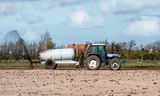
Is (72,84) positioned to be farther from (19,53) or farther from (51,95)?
(19,53)

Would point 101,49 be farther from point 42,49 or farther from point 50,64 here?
point 42,49

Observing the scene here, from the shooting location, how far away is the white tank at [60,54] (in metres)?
42.5

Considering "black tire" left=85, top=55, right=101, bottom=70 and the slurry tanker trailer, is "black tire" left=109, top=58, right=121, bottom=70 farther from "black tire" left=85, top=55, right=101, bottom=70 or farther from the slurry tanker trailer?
"black tire" left=85, top=55, right=101, bottom=70

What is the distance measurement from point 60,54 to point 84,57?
104 inches

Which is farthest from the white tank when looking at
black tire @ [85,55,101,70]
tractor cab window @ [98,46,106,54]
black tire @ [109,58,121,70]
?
black tire @ [109,58,121,70]

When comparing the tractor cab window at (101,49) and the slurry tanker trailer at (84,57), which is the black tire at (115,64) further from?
the tractor cab window at (101,49)

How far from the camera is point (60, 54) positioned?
42906 millimetres

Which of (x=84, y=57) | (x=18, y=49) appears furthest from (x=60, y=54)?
(x=18, y=49)

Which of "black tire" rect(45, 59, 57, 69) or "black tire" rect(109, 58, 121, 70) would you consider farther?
"black tire" rect(45, 59, 57, 69)

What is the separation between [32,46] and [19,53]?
15.0m

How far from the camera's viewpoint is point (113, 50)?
4469 cm

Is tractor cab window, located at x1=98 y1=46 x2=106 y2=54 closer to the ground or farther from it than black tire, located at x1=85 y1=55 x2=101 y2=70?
farther from it

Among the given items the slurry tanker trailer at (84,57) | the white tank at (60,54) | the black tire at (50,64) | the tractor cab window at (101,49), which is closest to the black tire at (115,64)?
the slurry tanker trailer at (84,57)

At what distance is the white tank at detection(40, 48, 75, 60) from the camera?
1672 inches
